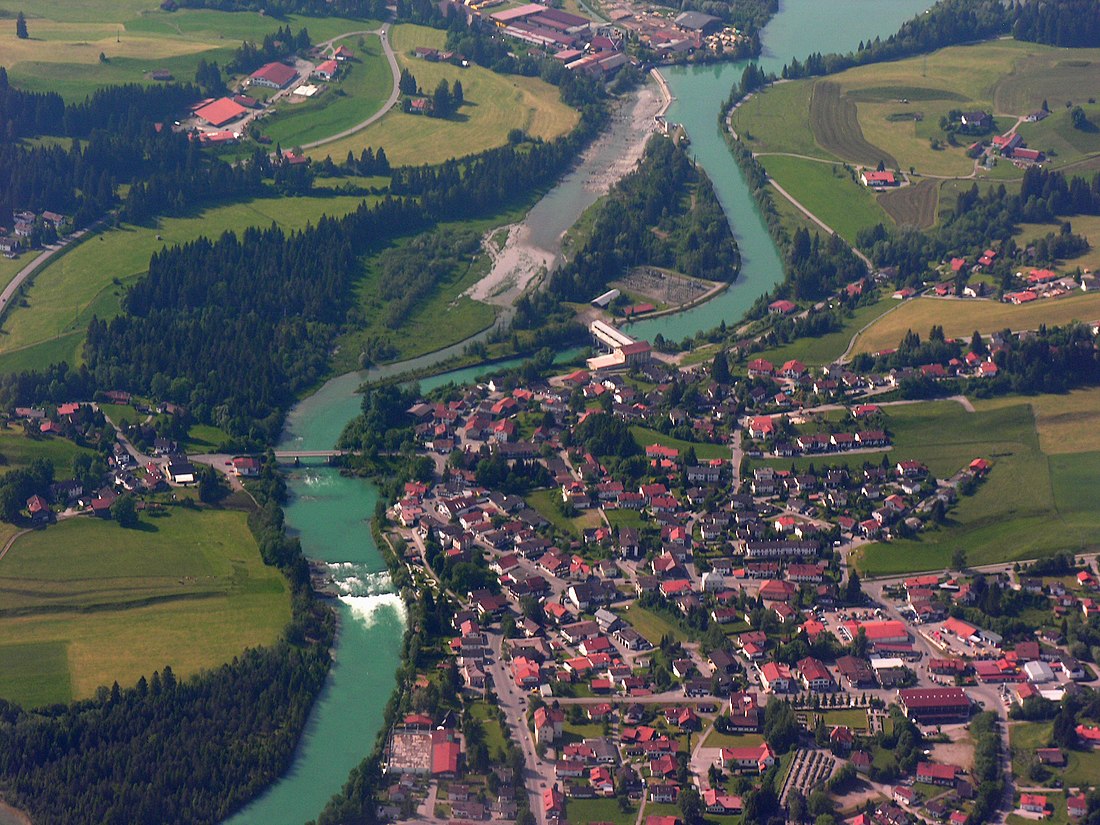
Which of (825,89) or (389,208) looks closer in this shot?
(389,208)

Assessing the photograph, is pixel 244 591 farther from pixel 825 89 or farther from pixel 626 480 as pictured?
pixel 825 89

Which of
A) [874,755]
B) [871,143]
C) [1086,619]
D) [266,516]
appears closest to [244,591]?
[266,516]

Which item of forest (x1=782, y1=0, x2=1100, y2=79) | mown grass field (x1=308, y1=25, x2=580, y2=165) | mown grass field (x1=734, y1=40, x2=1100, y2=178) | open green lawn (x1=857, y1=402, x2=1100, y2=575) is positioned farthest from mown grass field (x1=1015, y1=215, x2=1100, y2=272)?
forest (x1=782, y1=0, x2=1100, y2=79)

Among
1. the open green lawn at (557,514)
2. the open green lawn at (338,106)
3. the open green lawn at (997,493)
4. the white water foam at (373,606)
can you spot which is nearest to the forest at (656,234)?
the open green lawn at (338,106)

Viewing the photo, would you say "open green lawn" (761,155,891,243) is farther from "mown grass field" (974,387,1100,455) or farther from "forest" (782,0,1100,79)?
"mown grass field" (974,387,1100,455)

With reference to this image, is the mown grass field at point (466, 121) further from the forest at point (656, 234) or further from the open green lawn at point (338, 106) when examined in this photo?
the forest at point (656, 234)

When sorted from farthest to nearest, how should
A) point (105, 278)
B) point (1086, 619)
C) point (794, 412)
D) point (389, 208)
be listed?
1. point (389, 208)
2. point (105, 278)
3. point (794, 412)
4. point (1086, 619)

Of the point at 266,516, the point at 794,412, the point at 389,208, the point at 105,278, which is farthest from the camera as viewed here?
the point at 389,208

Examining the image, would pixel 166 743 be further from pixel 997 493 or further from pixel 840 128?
pixel 840 128
